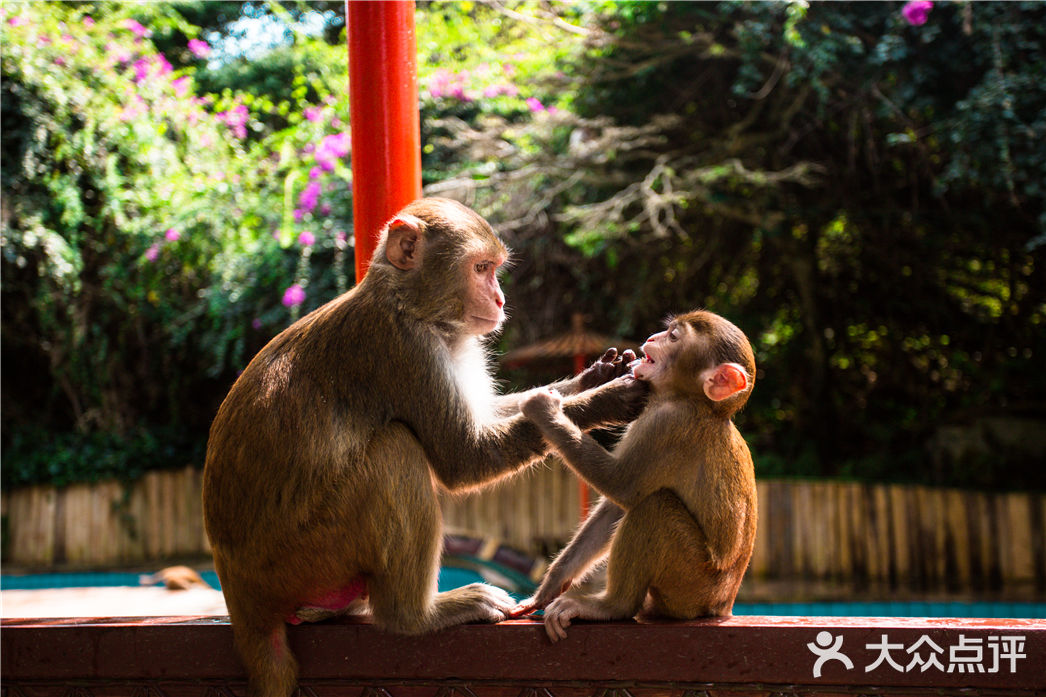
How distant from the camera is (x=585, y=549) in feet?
7.96

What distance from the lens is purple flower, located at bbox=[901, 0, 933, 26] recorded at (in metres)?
6.37

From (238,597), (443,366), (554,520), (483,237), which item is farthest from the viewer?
(554,520)

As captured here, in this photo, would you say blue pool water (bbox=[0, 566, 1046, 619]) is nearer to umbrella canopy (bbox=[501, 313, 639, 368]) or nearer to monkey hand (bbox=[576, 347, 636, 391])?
umbrella canopy (bbox=[501, 313, 639, 368])

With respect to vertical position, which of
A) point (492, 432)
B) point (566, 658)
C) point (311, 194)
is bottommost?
point (566, 658)

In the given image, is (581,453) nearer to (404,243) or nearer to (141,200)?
(404,243)

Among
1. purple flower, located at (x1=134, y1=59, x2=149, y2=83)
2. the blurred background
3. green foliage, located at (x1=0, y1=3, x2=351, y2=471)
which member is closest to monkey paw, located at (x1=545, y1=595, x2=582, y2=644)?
the blurred background

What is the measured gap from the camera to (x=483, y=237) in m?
2.48

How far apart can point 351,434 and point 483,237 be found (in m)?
0.72

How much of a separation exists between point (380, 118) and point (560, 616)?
64.4 inches

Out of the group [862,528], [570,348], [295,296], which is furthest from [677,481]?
[862,528]

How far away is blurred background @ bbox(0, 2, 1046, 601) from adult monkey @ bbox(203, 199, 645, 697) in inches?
181

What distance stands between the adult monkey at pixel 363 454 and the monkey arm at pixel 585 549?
0.16m

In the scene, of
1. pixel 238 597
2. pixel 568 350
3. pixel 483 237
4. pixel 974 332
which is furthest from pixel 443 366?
pixel 974 332

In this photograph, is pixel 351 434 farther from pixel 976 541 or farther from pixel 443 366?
pixel 976 541
